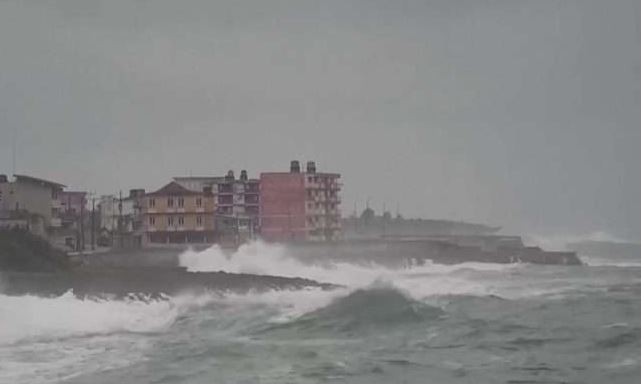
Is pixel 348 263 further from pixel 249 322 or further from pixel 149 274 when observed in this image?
pixel 249 322

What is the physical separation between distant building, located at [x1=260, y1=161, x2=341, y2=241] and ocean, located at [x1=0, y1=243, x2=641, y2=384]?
4961cm

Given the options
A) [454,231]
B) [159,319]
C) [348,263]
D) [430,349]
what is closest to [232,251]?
[348,263]

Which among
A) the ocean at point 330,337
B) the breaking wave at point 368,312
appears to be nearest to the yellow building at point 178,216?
the ocean at point 330,337

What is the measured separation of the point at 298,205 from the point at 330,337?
6722 cm

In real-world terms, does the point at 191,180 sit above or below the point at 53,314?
above

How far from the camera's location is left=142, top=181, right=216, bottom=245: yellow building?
75.8 m

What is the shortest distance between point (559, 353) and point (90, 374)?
33.3 feet

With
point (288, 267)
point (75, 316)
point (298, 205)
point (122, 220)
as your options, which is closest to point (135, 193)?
point (122, 220)

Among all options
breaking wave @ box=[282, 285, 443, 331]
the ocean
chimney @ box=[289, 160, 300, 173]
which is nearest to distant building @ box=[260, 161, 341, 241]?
chimney @ box=[289, 160, 300, 173]

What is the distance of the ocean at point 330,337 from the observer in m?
17.6

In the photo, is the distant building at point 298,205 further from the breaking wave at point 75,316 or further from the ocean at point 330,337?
the breaking wave at point 75,316

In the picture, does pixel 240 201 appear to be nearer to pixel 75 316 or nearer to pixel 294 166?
pixel 294 166

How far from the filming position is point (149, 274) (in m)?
41.3

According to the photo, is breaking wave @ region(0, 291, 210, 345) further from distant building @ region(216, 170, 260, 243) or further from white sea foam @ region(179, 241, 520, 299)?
distant building @ region(216, 170, 260, 243)
